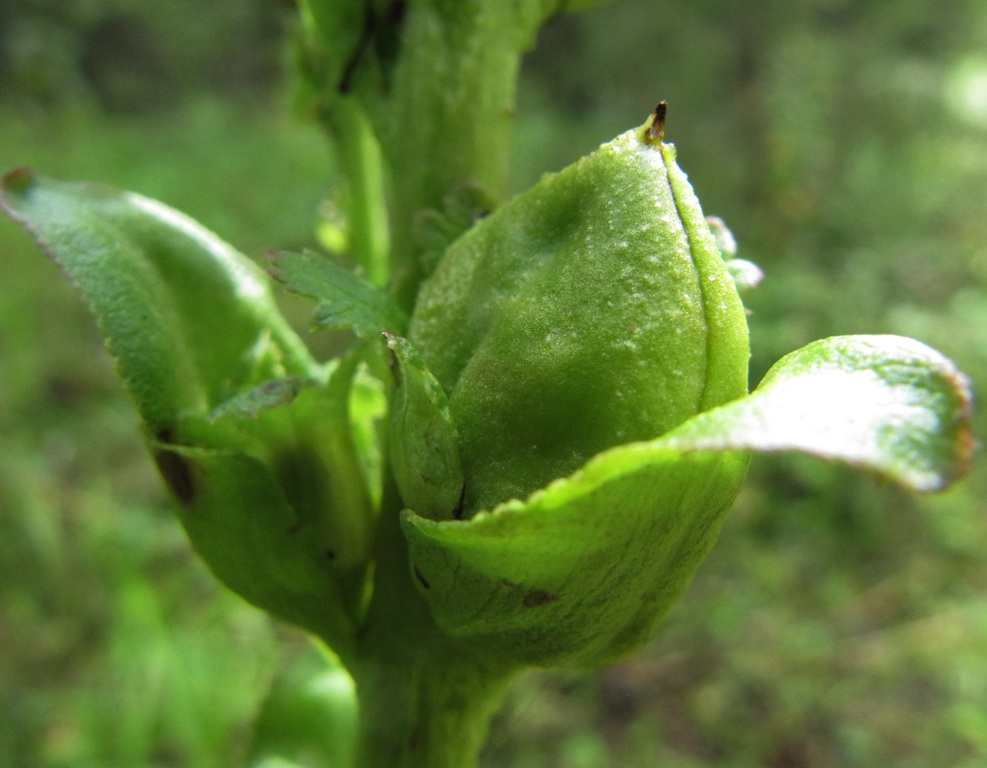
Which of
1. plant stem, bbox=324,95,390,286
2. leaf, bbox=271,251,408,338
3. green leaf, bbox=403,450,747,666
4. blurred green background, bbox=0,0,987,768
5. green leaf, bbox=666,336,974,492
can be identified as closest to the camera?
green leaf, bbox=666,336,974,492

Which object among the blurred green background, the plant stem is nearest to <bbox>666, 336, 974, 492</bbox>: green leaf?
the plant stem

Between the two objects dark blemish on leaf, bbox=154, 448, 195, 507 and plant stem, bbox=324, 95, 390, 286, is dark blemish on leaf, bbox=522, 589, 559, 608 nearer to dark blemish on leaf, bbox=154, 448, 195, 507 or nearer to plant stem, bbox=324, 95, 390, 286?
dark blemish on leaf, bbox=154, 448, 195, 507

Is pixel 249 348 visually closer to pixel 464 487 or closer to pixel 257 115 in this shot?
pixel 464 487

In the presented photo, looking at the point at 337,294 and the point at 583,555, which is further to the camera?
the point at 337,294

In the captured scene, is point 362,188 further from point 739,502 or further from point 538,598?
point 739,502

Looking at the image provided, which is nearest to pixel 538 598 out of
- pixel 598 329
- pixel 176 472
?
pixel 598 329

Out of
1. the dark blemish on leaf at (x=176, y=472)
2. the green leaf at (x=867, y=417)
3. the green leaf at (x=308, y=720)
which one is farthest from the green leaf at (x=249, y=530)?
the green leaf at (x=867, y=417)
